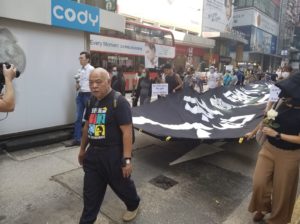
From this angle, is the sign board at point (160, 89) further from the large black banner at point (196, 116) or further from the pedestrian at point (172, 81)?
the large black banner at point (196, 116)

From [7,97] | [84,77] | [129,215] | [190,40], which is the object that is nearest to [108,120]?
[7,97]

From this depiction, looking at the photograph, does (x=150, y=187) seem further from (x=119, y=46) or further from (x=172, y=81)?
(x=119, y=46)

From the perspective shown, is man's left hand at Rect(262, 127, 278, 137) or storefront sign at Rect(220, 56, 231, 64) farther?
storefront sign at Rect(220, 56, 231, 64)

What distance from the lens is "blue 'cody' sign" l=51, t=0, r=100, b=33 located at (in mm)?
5883

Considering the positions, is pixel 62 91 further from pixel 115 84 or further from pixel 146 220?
pixel 146 220

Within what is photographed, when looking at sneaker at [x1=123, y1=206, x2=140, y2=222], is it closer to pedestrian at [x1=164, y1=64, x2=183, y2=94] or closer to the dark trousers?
the dark trousers

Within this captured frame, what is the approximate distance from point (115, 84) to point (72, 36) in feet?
6.07

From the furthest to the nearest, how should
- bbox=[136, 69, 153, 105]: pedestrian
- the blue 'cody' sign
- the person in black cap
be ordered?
1. bbox=[136, 69, 153, 105]: pedestrian
2. the blue 'cody' sign
3. the person in black cap

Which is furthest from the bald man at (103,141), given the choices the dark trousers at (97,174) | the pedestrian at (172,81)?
Result: the pedestrian at (172,81)

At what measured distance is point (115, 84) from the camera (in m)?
7.88

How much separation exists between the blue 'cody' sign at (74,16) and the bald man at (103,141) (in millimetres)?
3723

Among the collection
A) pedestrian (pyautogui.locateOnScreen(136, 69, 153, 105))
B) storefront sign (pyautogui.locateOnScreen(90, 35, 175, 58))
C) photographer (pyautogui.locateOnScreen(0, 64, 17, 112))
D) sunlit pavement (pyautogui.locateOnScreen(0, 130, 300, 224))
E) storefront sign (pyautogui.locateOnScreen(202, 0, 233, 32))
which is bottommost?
sunlit pavement (pyautogui.locateOnScreen(0, 130, 300, 224))

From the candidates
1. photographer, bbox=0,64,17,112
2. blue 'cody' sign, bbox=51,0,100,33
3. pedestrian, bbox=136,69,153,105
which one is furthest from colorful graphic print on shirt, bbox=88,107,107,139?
pedestrian, bbox=136,69,153,105

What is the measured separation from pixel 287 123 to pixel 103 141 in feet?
6.10
